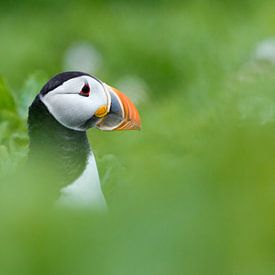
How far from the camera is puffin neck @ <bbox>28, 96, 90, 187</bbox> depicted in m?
3.66

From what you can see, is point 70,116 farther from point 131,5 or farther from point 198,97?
point 131,5

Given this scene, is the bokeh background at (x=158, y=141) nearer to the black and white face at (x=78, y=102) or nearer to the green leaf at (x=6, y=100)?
the green leaf at (x=6, y=100)

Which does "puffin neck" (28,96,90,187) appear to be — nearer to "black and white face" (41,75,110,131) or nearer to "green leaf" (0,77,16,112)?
"black and white face" (41,75,110,131)

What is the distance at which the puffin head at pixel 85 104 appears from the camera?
3.90 meters

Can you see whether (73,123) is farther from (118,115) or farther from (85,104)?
(118,115)

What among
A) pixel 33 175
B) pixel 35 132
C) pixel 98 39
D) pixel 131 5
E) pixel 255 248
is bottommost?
pixel 255 248

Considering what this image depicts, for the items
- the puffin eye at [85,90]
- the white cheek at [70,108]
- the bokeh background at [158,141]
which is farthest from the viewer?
the puffin eye at [85,90]

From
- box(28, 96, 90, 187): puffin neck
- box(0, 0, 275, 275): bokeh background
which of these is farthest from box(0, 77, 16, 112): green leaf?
box(28, 96, 90, 187): puffin neck

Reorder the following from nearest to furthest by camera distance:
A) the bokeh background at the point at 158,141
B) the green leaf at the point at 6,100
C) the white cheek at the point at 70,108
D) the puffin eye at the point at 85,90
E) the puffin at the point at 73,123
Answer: the bokeh background at the point at 158,141 < the puffin at the point at 73,123 < the white cheek at the point at 70,108 < the puffin eye at the point at 85,90 < the green leaf at the point at 6,100

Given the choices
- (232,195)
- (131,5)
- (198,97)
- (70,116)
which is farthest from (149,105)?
(232,195)

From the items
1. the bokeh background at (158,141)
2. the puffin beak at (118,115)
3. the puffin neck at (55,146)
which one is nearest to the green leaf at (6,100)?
the bokeh background at (158,141)

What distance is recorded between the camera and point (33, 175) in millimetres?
2375

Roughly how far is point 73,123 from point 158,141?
3.26ft

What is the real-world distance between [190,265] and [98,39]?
328 inches
